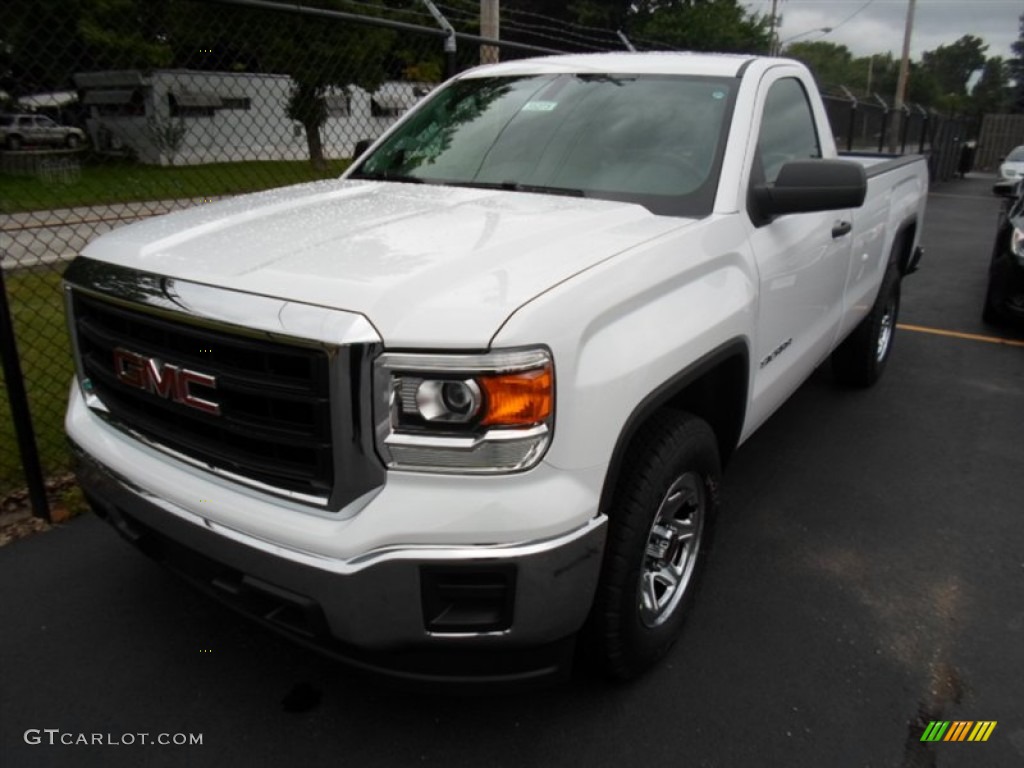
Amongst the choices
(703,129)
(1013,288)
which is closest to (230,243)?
(703,129)

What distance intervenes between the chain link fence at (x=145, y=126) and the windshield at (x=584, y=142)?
1332 mm

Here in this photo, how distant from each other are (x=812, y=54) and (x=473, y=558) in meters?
131

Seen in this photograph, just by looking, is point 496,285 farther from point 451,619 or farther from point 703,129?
point 703,129

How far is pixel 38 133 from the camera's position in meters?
4.70

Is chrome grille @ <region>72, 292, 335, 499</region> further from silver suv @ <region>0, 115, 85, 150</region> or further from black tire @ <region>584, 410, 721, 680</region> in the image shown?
silver suv @ <region>0, 115, 85, 150</region>

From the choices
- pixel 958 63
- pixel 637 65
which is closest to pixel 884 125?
pixel 637 65

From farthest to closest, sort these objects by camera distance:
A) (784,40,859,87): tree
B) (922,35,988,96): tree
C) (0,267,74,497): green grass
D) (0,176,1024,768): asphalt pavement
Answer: (922,35,988,96): tree < (784,40,859,87): tree < (0,267,74,497): green grass < (0,176,1024,768): asphalt pavement

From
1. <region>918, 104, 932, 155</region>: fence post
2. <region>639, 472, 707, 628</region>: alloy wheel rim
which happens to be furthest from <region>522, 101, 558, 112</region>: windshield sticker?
<region>918, 104, 932, 155</region>: fence post

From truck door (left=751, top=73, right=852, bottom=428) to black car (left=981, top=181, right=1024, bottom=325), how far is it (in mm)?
3515

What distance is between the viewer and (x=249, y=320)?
1.84 meters

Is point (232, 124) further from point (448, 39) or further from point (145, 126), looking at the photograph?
point (448, 39)

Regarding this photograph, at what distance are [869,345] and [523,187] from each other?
313 cm

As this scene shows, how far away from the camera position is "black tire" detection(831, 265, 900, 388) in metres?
4.96
